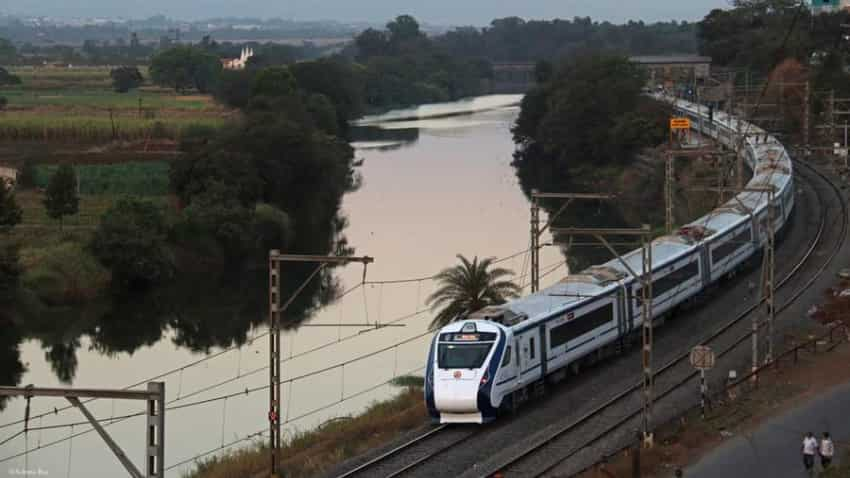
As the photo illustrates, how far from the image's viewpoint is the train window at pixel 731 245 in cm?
3753

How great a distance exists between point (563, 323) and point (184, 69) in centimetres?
11019

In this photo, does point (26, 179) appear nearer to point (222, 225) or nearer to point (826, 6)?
point (222, 225)

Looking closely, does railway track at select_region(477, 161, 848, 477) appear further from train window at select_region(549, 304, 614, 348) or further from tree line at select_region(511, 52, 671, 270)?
tree line at select_region(511, 52, 671, 270)

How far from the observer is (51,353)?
3969cm

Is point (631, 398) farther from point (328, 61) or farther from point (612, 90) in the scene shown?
point (328, 61)

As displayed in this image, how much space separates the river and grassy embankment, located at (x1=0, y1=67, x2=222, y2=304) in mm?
6449

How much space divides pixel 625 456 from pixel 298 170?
158 feet

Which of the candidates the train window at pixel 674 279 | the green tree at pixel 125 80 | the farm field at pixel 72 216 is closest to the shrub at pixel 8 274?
the farm field at pixel 72 216

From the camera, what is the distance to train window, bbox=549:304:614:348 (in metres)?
27.9

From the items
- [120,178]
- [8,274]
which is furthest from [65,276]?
[120,178]

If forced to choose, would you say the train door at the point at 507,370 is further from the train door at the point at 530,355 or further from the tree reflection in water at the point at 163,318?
the tree reflection in water at the point at 163,318

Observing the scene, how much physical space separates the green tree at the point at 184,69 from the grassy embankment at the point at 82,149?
4.74ft

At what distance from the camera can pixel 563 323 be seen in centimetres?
2812

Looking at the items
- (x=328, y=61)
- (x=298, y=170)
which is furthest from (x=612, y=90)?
(x=328, y=61)
